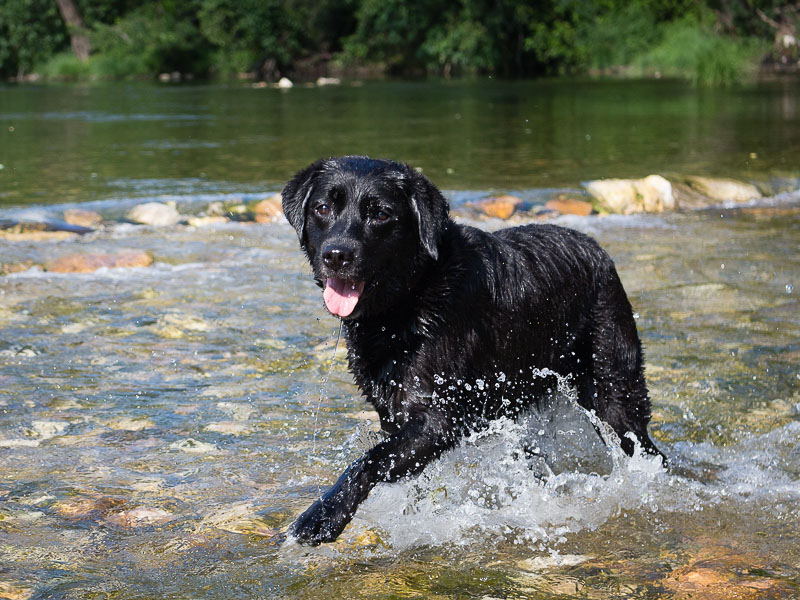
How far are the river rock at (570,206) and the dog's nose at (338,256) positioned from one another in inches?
329

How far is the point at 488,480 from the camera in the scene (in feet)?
15.4

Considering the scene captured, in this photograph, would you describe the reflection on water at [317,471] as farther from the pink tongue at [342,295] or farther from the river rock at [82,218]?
the river rock at [82,218]

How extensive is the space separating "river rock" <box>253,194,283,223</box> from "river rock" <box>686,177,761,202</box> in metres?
5.41

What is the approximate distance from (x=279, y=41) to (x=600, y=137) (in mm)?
38368

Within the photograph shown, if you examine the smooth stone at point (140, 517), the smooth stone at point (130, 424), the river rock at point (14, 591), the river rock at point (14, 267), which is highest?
the river rock at point (14, 267)

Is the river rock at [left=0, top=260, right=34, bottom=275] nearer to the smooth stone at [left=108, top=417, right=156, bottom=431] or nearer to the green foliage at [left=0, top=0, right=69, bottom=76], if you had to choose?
the smooth stone at [left=108, top=417, right=156, bottom=431]

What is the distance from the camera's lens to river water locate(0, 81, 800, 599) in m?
3.85

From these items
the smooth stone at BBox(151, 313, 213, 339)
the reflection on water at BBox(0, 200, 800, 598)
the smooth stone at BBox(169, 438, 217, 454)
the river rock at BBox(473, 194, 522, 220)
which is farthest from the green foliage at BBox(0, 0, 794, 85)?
the smooth stone at BBox(169, 438, 217, 454)

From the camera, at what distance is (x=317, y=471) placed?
190 inches

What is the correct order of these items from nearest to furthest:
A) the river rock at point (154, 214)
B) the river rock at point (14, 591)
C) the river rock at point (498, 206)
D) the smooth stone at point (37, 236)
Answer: the river rock at point (14, 591) → the smooth stone at point (37, 236) → the river rock at point (154, 214) → the river rock at point (498, 206)

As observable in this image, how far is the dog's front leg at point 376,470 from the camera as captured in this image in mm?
3861

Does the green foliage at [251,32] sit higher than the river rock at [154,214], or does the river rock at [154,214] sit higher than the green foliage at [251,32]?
the green foliage at [251,32]

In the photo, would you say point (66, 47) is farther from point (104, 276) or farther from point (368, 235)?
point (368, 235)

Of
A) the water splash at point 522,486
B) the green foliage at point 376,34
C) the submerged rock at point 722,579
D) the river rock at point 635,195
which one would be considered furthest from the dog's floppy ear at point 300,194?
the green foliage at point 376,34
